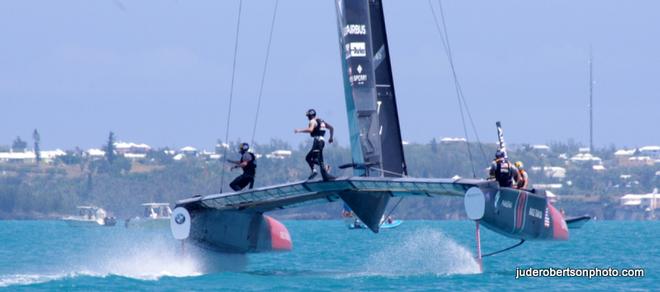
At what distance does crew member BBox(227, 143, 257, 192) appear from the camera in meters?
22.0

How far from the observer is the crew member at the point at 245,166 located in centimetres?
2195

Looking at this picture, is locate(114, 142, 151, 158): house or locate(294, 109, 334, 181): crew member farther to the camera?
locate(114, 142, 151, 158): house

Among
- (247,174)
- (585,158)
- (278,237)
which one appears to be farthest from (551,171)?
(247,174)

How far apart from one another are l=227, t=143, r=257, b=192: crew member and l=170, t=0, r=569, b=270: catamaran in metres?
0.29

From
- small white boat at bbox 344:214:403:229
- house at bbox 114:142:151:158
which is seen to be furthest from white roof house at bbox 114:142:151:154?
small white boat at bbox 344:214:403:229

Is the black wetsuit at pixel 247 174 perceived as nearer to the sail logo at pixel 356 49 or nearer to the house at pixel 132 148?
the sail logo at pixel 356 49

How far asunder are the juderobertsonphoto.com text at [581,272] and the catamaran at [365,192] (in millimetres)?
1203

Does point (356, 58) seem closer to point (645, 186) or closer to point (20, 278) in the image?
point (20, 278)

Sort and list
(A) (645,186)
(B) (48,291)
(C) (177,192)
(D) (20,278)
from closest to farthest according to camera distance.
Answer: (B) (48,291) < (D) (20,278) < (C) (177,192) < (A) (645,186)

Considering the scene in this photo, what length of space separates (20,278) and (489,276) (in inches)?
287

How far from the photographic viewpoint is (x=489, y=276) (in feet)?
76.3

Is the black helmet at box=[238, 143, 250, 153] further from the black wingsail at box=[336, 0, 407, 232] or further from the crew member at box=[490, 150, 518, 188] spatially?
the crew member at box=[490, 150, 518, 188]

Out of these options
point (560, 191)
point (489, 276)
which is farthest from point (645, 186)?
point (489, 276)

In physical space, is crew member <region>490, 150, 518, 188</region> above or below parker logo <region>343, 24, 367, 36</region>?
below
